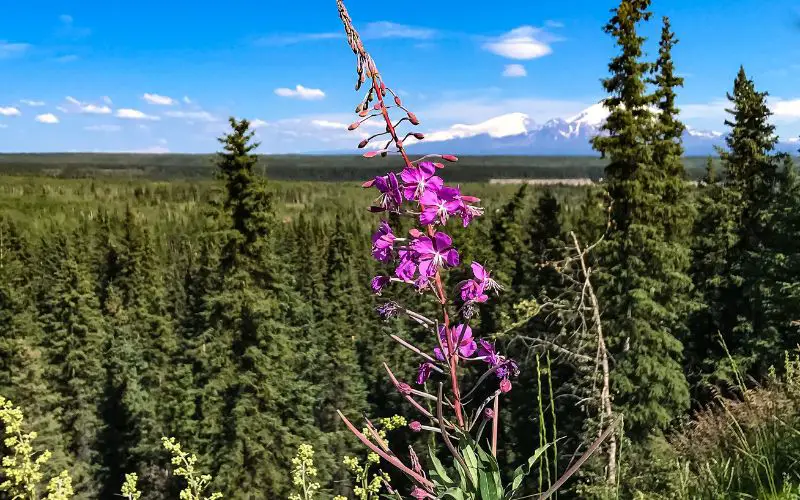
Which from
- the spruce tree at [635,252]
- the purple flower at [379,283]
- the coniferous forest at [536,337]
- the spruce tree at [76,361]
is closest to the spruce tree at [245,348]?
the coniferous forest at [536,337]

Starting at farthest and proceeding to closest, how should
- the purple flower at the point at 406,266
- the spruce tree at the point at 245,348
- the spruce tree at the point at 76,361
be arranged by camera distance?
the spruce tree at the point at 76,361 < the spruce tree at the point at 245,348 < the purple flower at the point at 406,266

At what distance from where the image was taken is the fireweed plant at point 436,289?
7.57 ft

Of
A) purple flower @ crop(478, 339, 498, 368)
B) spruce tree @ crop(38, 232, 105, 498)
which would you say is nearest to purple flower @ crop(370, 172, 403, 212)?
purple flower @ crop(478, 339, 498, 368)

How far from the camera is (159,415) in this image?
34.3 meters

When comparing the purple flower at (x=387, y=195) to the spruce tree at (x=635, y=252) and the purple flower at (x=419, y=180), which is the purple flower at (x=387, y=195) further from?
the spruce tree at (x=635, y=252)

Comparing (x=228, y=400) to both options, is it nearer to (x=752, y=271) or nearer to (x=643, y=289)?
(x=643, y=289)

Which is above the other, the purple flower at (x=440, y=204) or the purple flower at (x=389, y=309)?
the purple flower at (x=440, y=204)

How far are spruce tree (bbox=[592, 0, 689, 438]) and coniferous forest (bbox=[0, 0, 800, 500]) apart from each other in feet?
0.24

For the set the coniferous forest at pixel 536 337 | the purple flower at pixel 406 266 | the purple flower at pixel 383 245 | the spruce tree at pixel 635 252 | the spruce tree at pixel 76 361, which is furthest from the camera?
the spruce tree at pixel 76 361

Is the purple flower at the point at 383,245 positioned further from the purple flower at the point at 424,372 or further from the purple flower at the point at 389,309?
the purple flower at the point at 424,372

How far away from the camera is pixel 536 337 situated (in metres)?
22.5

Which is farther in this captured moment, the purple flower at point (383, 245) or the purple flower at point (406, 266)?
the purple flower at point (383, 245)

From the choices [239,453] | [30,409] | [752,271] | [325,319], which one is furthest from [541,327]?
[30,409]

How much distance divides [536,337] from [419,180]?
68.8 feet
